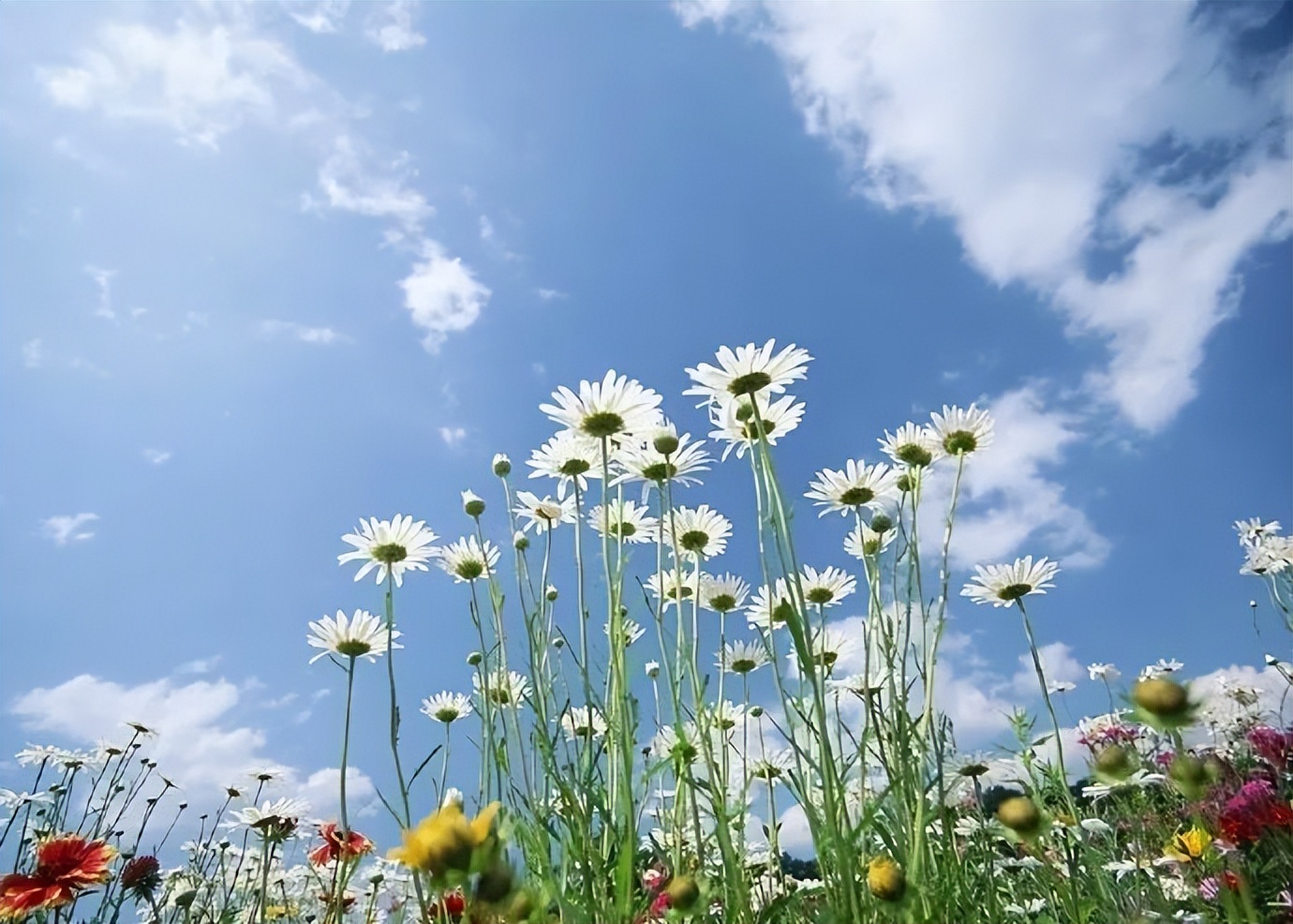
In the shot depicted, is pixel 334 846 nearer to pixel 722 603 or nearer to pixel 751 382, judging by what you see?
pixel 722 603

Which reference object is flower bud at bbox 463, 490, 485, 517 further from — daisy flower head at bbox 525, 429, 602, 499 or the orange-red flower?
the orange-red flower

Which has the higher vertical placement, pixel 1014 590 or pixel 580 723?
pixel 1014 590

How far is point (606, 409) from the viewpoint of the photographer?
1.91 m

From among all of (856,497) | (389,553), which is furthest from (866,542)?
(389,553)

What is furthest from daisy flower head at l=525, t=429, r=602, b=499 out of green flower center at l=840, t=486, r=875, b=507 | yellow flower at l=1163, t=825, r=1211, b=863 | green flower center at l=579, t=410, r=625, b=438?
yellow flower at l=1163, t=825, r=1211, b=863

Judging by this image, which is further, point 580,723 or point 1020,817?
point 580,723

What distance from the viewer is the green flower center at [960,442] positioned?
220 cm

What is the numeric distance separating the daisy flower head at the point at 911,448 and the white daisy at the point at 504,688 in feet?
3.27

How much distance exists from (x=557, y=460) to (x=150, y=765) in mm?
2594

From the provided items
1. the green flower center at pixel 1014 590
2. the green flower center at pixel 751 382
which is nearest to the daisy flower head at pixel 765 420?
the green flower center at pixel 751 382

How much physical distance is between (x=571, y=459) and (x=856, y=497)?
740 mm

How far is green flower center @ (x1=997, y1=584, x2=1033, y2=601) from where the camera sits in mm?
2441

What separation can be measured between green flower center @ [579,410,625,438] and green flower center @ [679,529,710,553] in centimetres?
44

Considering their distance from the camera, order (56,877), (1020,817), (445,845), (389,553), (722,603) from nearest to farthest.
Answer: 1. (445,845)
2. (1020,817)
3. (56,877)
4. (389,553)
5. (722,603)
